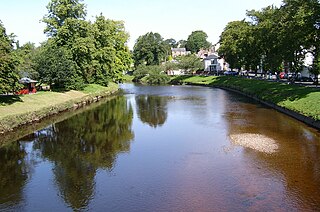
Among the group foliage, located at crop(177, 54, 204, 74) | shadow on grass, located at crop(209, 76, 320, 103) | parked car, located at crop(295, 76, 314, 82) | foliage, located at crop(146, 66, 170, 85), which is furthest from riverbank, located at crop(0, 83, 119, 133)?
foliage, located at crop(177, 54, 204, 74)

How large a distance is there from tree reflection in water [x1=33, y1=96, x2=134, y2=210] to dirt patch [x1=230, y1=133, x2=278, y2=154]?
26.1 feet

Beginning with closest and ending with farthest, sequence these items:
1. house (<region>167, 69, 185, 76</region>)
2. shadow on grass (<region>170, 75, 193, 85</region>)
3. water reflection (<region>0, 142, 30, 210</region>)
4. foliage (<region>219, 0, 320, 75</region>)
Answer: water reflection (<region>0, 142, 30, 210</region>), foliage (<region>219, 0, 320, 75</region>), shadow on grass (<region>170, 75, 193, 85</region>), house (<region>167, 69, 185, 76</region>)

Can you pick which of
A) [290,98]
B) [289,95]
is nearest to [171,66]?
[289,95]

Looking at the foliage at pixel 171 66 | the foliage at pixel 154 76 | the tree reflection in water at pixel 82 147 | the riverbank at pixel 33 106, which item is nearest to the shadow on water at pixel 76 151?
the tree reflection in water at pixel 82 147

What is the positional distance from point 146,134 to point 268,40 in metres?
34.3

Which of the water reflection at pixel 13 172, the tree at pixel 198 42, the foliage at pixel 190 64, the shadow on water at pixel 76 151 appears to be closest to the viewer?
the water reflection at pixel 13 172

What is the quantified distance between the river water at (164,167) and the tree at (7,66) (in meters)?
5.55

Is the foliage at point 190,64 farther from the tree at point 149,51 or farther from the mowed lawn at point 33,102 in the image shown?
the mowed lawn at point 33,102

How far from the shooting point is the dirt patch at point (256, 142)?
21812mm

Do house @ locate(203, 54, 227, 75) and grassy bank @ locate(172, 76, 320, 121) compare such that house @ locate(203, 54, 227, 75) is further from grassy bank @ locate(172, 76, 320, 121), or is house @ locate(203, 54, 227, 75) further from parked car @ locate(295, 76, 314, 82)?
parked car @ locate(295, 76, 314, 82)

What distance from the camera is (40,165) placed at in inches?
764

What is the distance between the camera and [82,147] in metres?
23.4

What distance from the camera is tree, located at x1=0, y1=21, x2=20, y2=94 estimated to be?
29.5 m

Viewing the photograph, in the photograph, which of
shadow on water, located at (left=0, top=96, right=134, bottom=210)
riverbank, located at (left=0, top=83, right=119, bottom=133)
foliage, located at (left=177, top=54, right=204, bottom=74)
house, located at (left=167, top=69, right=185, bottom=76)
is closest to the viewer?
shadow on water, located at (left=0, top=96, right=134, bottom=210)
